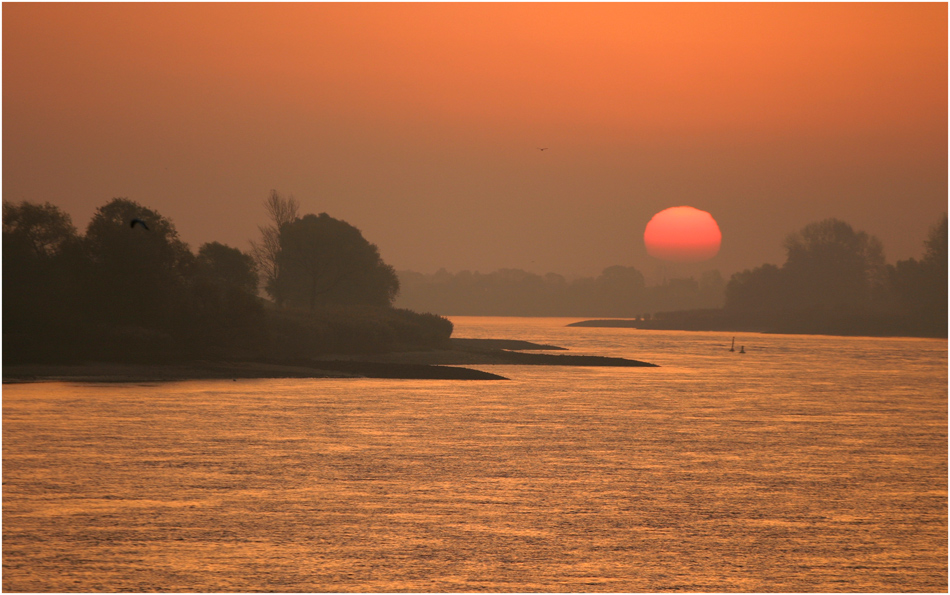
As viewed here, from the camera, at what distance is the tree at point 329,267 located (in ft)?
378

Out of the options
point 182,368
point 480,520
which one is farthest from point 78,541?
point 182,368

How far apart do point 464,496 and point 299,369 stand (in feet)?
168

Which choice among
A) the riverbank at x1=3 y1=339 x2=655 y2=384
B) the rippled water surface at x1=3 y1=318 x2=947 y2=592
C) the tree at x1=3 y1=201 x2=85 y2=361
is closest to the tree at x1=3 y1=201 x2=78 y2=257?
the tree at x1=3 y1=201 x2=85 y2=361

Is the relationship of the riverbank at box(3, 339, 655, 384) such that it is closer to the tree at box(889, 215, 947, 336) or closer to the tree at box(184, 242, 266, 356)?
the tree at box(184, 242, 266, 356)

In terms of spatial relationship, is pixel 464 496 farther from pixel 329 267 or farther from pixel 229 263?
pixel 329 267

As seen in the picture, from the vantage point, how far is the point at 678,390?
2499 inches

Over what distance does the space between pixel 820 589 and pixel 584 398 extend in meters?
37.9

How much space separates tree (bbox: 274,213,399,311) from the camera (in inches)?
4532

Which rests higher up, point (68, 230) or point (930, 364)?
point (68, 230)

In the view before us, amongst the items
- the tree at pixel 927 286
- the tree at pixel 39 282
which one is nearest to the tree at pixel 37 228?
the tree at pixel 39 282

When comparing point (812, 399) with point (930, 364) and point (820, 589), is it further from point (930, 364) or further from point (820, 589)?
point (930, 364)

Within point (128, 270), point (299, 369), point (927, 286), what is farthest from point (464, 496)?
point (927, 286)

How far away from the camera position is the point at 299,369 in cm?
7406

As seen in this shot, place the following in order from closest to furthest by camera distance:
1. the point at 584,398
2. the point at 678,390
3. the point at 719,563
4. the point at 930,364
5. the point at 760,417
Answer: the point at 719,563 < the point at 760,417 < the point at 584,398 < the point at 678,390 < the point at 930,364
